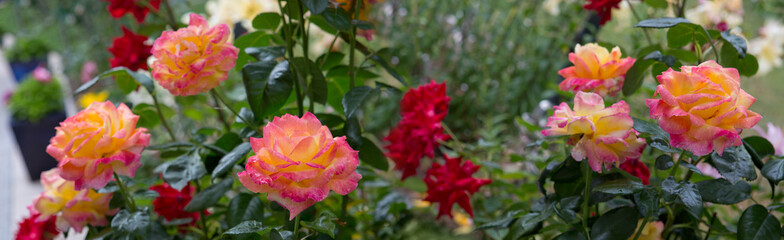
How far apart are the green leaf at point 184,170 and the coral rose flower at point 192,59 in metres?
0.11

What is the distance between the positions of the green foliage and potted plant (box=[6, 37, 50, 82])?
1.78 meters

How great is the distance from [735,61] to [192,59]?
0.64m

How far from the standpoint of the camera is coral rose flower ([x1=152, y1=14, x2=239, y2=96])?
678 millimetres

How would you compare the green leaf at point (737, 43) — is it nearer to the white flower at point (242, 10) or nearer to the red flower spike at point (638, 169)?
the red flower spike at point (638, 169)

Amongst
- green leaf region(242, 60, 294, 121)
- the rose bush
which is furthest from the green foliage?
green leaf region(242, 60, 294, 121)

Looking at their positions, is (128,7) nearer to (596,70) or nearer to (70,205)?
(70,205)

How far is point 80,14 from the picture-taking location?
4.14 metres

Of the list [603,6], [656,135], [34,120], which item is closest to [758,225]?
[656,135]

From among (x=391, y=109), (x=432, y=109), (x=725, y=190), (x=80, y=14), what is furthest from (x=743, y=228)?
(x=80, y=14)

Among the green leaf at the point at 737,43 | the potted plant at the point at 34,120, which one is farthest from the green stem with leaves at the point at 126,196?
the potted plant at the point at 34,120

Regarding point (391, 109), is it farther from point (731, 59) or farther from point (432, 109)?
point (731, 59)

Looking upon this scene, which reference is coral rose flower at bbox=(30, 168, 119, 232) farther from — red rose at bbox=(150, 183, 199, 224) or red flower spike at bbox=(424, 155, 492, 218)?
red flower spike at bbox=(424, 155, 492, 218)

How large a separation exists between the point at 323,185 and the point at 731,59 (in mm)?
509

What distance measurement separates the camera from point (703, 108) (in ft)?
1.76
